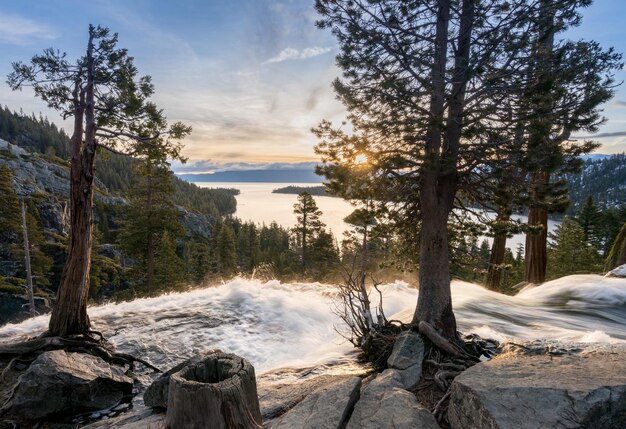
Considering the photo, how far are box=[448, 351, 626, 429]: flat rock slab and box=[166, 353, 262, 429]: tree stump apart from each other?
234cm

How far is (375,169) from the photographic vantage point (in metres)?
7.31

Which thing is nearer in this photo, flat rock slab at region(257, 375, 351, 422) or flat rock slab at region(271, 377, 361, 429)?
flat rock slab at region(271, 377, 361, 429)

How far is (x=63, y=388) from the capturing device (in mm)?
6074

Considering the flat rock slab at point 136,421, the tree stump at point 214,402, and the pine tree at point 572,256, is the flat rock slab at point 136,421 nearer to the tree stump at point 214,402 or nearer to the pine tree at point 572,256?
the tree stump at point 214,402

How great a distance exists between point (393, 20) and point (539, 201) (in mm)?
4948

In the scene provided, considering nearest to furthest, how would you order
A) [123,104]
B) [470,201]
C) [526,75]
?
[526,75], [470,201], [123,104]

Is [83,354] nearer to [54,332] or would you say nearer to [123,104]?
[54,332]

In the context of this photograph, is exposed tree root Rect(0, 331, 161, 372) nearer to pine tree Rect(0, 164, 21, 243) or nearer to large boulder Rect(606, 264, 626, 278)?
large boulder Rect(606, 264, 626, 278)

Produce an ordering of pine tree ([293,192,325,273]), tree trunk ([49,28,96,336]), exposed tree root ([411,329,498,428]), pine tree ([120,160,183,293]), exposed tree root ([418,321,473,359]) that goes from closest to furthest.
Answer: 1. exposed tree root ([411,329,498,428])
2. exposed tree root ([418,321,473,359])
3. tree trunk ([49,28,96,336])
4. pine tree ([120,160,183,293])
5. pine tree ([293,192,325,273])

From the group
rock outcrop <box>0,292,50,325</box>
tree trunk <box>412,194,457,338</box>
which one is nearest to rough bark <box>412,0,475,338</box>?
tree trunk <box>412,194,457,338</box>

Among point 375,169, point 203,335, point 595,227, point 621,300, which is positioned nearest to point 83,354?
point 203,335

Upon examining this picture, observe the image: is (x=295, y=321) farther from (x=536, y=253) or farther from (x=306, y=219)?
(x=306, y=219)

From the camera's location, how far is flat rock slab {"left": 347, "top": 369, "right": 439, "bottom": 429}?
3814 millimetres

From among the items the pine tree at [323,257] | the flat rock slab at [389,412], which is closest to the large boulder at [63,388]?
the flat rock slab at [389,412]
